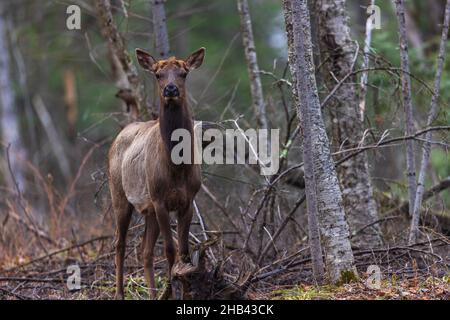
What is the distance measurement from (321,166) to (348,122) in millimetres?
2539

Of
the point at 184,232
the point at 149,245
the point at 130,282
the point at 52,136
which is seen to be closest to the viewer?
the point at 184,232

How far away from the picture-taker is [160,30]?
12406mm

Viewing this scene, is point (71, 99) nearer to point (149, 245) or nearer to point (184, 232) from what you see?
point (149, 245)

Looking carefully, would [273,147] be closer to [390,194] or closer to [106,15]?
[390,194]

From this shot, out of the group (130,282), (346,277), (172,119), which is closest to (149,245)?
(130,282)

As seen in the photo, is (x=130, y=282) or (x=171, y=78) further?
(x=130, y=282)

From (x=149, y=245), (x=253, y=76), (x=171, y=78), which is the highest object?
(x=253, y=76)

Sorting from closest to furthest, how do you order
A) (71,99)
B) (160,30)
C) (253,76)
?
1. (160,30)
2. (253,76)
3. (71,99)

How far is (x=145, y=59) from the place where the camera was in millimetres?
9305

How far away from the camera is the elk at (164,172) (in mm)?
8656

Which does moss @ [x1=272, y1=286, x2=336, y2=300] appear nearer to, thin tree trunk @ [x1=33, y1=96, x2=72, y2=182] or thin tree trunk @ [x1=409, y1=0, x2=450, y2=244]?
thin tree trunk @ [x1=409, y1=0, x2=450, y2=244]

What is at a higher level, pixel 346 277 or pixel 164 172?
pixel 164 172

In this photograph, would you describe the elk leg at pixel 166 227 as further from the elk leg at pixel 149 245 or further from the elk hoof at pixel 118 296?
the elk hoof at pixel 118 296
